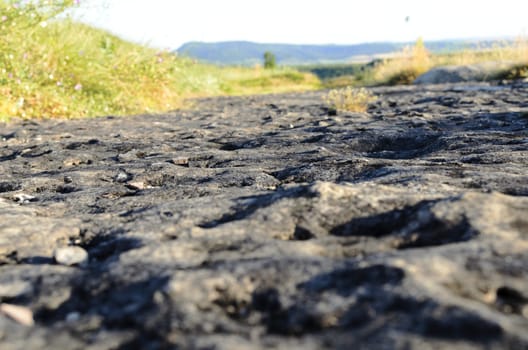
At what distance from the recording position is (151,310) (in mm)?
955

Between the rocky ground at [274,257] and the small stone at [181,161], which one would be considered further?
the small stone at [181,161]

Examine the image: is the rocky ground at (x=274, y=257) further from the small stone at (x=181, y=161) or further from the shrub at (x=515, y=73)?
the shrub at (x=515, y=73)

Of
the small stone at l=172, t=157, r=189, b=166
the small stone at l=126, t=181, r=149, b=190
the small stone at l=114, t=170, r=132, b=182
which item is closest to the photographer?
the small stone at l=126, t=181, r=149, b=190

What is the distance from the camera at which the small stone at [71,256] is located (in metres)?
1.32

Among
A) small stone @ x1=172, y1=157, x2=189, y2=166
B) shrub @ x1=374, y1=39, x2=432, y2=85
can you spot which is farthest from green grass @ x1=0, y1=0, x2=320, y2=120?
shrub @ x1=374, y1=39, x2=432, y2=85

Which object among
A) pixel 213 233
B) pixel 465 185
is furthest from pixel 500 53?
pixel 213 233

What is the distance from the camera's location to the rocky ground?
880 millimetres

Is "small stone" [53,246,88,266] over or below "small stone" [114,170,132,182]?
over

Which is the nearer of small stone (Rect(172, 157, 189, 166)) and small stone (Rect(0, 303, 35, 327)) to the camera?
small stone (Rect(0, 303, 35, 327))

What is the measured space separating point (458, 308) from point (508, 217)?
0.50 meters

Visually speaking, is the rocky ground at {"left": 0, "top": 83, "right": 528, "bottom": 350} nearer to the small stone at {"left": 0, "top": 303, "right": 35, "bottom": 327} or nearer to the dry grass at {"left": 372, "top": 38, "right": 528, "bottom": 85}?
the small stone at {"left": 0, "top": 303, "right": 35, "bottom": 327}

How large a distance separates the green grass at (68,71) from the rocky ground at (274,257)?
15.0 ft

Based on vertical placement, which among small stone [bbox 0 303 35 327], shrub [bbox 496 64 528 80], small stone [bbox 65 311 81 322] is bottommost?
shrub [bbox 496 64 528 80]

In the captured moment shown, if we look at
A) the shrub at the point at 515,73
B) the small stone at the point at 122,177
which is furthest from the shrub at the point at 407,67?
the small stone at the point at 122,177
